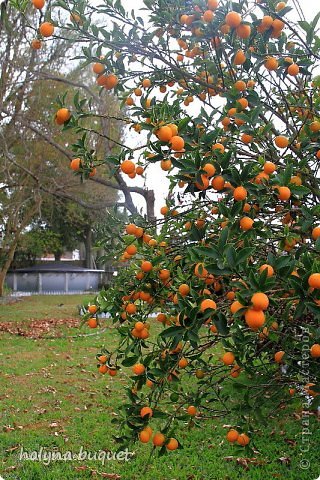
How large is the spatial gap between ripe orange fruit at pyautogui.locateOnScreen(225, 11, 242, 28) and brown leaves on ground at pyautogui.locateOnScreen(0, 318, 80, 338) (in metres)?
8.66

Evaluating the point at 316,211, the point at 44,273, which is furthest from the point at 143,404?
the point at 44,273

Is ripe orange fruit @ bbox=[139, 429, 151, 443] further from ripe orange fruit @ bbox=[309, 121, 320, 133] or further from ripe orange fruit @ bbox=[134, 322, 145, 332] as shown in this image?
ripe orange fruit @ bbox=[309, 121, 320, 133]

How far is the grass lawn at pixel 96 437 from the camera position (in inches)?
142

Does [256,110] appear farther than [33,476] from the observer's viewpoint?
No

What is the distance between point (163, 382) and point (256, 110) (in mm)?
1116

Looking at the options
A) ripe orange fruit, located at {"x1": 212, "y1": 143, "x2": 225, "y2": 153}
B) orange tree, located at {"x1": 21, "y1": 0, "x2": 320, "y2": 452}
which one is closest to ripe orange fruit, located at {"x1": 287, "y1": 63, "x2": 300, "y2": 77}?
orange tree, located at {"x1": 21, "y1": 0, "x2": 320, "y2": 452}

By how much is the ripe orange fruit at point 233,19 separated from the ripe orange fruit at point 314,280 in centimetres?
105

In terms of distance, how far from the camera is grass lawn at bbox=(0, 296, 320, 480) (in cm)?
360

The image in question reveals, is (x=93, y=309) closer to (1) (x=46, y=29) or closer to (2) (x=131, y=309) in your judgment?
(2) (x=131, y=309)

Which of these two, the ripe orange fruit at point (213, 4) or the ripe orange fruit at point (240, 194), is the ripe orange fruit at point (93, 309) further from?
the ripe orange fruit at point (213, 4)

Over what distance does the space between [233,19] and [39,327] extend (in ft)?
32.4

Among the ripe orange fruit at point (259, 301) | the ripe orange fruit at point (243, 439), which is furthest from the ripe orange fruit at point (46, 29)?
the ripe orange fruit at point (243, 439)

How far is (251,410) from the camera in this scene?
6.62 ft

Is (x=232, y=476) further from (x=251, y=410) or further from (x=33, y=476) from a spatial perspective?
(x=251, y=410)
